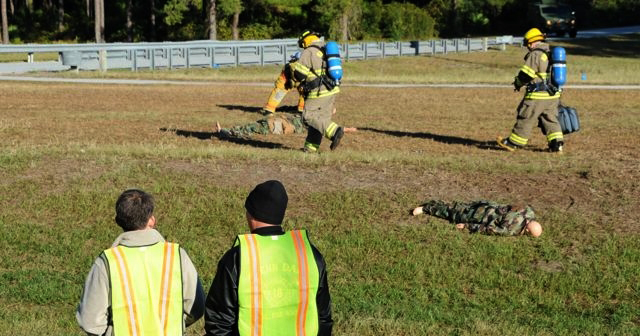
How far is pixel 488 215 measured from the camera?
10.6m

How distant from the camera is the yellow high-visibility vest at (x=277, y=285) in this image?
4395 millimetres

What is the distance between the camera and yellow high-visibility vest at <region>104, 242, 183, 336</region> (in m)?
4.48

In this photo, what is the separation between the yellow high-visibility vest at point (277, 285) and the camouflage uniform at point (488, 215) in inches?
242

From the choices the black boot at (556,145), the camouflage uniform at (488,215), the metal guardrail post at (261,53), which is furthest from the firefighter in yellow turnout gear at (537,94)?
the metal guardrail post at (261,53)

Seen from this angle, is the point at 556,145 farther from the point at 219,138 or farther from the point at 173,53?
the point at 173,53

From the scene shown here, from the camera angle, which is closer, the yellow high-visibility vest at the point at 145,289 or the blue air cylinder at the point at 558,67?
the yellow high-visibility vest at the point at 145,289

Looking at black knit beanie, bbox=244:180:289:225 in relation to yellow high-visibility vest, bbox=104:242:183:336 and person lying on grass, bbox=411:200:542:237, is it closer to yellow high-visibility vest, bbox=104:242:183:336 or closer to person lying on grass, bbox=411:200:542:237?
yellow high-visibility vest, bbox=104:242:183:336

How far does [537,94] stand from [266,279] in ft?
36.8

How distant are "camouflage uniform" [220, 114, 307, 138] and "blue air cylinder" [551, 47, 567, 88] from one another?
4.87 metres

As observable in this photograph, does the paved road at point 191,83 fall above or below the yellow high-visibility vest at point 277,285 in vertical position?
below

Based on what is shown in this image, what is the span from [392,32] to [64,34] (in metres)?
22.8

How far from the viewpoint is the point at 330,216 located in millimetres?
11070

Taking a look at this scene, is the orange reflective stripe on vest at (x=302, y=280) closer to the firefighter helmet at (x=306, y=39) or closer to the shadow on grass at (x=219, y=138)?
the firefighter helmet at (x=306, y=39)

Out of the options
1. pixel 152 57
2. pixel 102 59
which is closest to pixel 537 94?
pixel 102 59
